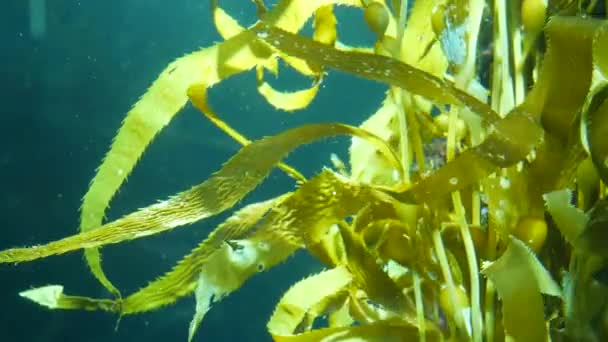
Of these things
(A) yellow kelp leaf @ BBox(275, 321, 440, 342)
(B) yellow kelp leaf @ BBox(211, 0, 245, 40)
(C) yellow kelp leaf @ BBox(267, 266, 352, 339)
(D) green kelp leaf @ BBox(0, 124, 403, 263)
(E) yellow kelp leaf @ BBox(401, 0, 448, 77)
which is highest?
(B) yellow kelp leaf @ BBox(211, 0, 245, 40)

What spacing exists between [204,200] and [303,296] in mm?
197

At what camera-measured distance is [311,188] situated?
0.57 metres

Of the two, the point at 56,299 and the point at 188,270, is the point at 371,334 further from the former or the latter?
the point at 56,299

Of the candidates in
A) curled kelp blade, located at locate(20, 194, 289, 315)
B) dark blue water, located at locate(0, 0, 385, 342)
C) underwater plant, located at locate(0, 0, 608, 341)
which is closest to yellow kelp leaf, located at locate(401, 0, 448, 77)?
underwater plant, located at locate(0, 0, 608, 341)

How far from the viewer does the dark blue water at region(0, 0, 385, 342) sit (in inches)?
246

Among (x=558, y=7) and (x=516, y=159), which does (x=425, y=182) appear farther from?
(x=558, y=7)

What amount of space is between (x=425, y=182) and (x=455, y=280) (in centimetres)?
14

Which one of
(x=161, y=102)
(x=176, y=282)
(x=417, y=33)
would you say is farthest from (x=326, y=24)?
(x=176, y=282)

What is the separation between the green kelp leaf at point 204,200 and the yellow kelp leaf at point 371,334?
169mm

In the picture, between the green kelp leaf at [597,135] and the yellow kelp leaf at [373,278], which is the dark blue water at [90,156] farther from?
the green kelp leaf at [597,135]

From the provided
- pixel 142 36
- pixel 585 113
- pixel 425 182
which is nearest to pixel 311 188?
pixel 425 182

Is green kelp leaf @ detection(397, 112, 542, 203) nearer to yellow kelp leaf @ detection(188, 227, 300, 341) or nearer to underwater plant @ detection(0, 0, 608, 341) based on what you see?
underwater plant @ detection(0, 0, 608, 341)

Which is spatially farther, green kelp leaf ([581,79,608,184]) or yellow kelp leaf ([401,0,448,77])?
yellow kelp leaf ([401,0,448,77])

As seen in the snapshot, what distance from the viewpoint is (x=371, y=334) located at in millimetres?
618
